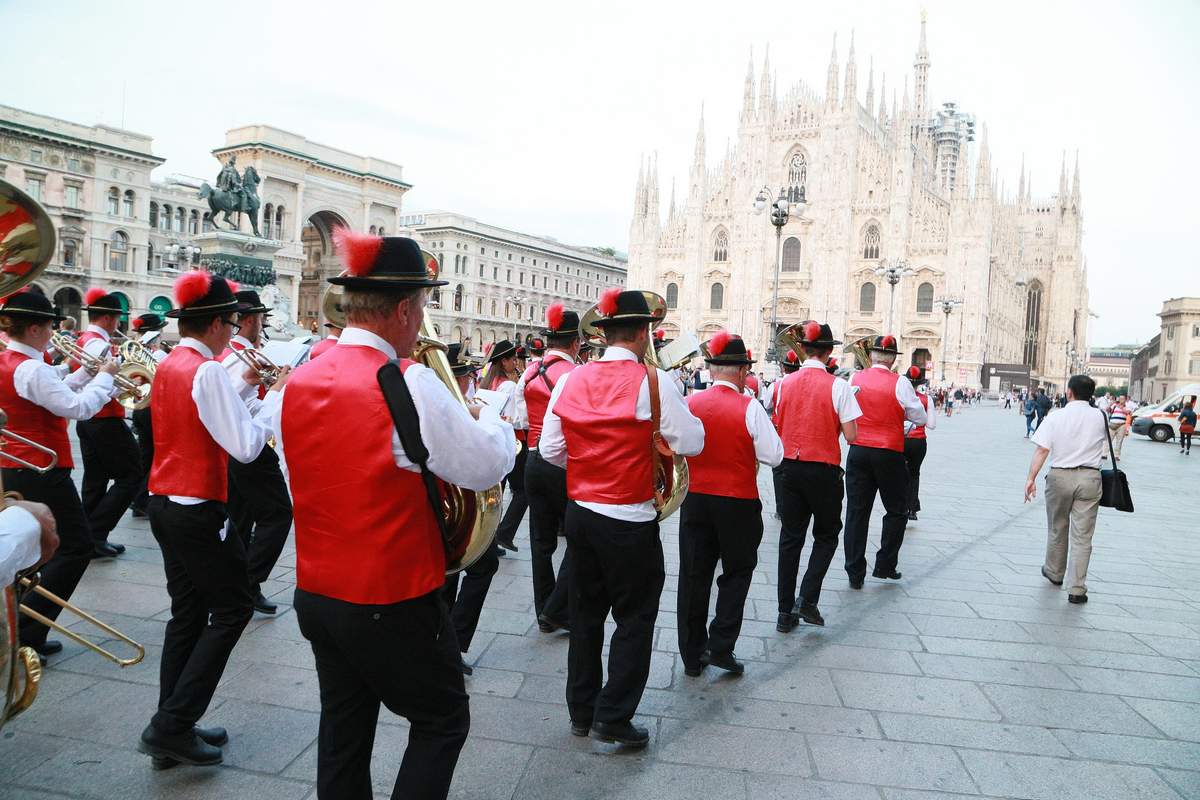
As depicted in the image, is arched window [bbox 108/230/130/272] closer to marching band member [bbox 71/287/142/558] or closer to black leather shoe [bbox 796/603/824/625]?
marching band member [bbox 71/287/142/558]

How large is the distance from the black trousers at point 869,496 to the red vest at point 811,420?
1083 millimetres

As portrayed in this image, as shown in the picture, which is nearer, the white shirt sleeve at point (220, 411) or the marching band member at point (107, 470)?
the white shirt sleeve at point (220, 411)

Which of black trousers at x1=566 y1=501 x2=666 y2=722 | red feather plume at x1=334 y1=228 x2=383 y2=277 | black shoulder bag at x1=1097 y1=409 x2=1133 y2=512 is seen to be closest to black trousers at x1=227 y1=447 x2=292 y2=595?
black trousers at x1=566 y1=501 x2=666 y2=722

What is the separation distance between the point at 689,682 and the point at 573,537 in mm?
1291

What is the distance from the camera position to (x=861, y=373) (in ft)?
21.6

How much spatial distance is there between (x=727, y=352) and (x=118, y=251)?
56050 mm

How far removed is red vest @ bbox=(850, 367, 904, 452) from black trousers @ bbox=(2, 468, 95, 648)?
542cm

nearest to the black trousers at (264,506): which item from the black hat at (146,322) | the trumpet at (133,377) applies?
the trumpet at (133,377)

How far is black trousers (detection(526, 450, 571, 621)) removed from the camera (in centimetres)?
502

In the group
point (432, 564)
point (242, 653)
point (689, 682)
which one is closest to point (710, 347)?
point (689, 682)

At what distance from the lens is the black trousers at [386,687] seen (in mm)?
2201

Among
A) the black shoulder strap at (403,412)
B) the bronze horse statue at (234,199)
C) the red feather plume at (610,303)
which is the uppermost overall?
the bronze horse statue at (234,199)

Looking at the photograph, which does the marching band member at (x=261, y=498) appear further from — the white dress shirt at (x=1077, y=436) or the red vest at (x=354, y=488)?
the white dress shirt at (x=1077, y=436)

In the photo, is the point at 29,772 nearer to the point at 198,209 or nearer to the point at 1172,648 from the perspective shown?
the point at 1172,648
